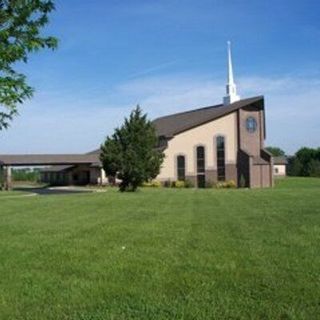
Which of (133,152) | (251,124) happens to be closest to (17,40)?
(133,152)

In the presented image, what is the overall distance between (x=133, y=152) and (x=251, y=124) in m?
28.2

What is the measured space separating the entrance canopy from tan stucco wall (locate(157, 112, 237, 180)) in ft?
46.2

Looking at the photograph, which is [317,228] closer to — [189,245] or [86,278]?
[189,245]

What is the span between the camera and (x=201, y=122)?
71.6 meters

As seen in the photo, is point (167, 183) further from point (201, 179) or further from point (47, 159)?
point (47, 159)

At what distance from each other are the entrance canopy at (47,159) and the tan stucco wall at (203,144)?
14.1 m

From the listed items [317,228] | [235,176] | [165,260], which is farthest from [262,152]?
[165,260]

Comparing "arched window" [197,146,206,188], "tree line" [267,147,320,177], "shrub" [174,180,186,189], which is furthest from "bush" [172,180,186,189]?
"tree line" [267,147,320,177]

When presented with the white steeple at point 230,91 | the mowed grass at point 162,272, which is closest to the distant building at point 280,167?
the white steeple at point 230,91

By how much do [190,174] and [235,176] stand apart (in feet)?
16.2

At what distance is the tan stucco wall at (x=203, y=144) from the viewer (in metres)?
71.0

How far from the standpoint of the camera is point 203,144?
71875 millimetres

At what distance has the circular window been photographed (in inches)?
2857

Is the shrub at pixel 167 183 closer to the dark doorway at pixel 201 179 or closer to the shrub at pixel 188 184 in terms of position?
the shrub at pixel 188 184
